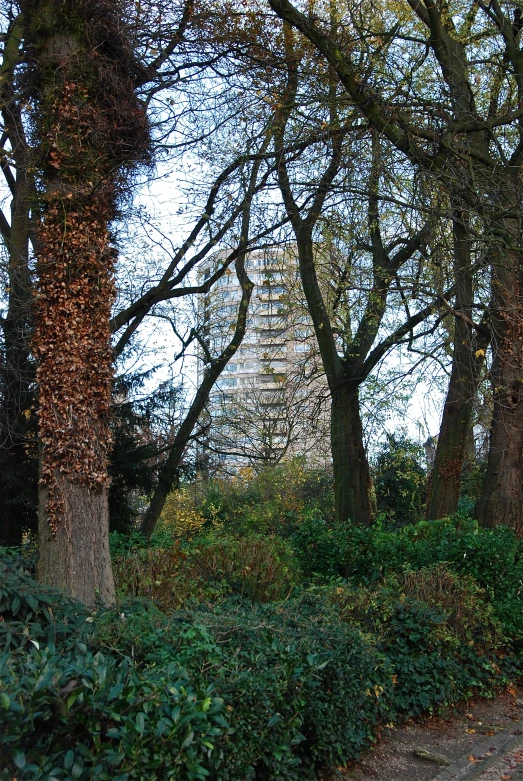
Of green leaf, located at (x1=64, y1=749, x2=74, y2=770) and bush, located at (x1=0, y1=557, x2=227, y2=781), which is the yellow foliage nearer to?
bush, located at (x1=0, y1=557, x2=227, y2=781)

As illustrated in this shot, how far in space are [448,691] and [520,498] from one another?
562 cm

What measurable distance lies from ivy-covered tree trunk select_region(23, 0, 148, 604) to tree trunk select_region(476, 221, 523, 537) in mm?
6111

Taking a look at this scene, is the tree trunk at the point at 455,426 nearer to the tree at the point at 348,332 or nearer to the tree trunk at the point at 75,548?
the tree at the point at 348,332

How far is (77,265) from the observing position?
662 centimetres

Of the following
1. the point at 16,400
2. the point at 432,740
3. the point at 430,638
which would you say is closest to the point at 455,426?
the point at 430,638

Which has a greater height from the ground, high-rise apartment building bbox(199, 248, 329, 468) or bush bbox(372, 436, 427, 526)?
high-rise apartment building bbox(199, 248, 329, 468)

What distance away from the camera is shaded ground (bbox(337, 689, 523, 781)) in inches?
195

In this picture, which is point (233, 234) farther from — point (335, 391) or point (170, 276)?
point (335, 391)

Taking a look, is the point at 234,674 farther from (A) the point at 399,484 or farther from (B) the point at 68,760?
(A) the point at 399,484

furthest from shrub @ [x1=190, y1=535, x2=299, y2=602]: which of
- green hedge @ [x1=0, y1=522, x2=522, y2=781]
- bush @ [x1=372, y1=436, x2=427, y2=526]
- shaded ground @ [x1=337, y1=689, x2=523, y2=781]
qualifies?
bush @ [x1=372, y1=436, x2=427, y2=526]

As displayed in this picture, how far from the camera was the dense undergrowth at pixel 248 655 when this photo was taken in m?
3.19

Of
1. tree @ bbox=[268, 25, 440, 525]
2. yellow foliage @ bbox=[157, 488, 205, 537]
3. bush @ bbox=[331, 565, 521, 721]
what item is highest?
tree @ bbox=[268, 25, 440, 525]

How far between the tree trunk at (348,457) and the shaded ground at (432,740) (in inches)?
252

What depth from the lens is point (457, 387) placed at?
12430 millimetres
